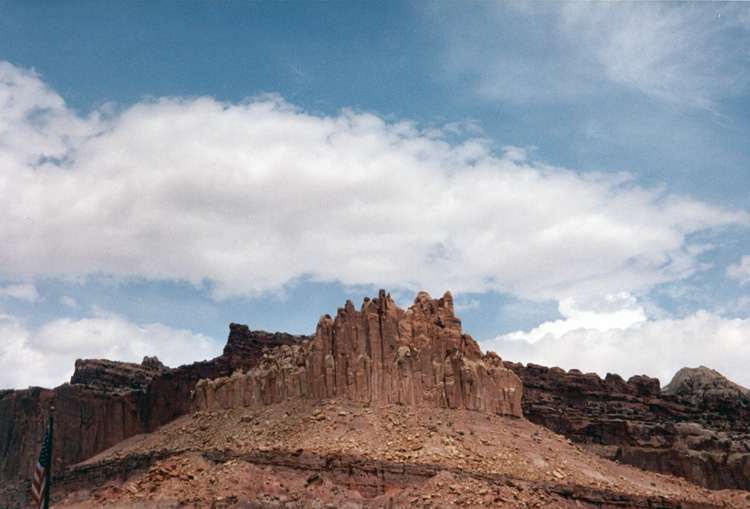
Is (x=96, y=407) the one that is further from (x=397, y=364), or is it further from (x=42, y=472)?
(x=42, y=472)

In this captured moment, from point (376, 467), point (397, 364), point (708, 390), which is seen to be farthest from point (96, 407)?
point (708, 390)

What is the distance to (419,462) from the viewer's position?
75.6 meters

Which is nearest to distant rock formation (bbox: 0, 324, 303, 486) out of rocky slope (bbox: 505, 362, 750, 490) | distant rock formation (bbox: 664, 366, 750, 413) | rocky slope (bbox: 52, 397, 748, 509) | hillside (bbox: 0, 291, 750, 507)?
hillside (bbox: 0, 291, 750, 507)

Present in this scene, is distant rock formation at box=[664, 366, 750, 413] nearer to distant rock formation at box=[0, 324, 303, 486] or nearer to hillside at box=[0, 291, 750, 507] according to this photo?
hillside at box=[0, 291, 750, 507]

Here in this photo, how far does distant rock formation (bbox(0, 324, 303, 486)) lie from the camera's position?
121m

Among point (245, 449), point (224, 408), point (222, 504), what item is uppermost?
point (224, 408)

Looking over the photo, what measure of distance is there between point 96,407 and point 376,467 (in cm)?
6247

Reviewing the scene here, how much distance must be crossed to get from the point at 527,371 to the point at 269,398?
47.8m

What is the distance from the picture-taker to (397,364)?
8919cm

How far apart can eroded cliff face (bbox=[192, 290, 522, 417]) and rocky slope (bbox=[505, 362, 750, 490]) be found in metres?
28.4

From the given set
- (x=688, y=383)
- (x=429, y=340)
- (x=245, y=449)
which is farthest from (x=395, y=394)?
(x=688, y=383)

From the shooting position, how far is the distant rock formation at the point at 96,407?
4781 inches

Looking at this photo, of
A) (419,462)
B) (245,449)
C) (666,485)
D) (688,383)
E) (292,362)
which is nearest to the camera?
(419,462)

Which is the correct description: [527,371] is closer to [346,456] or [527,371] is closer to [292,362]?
[292,362]
